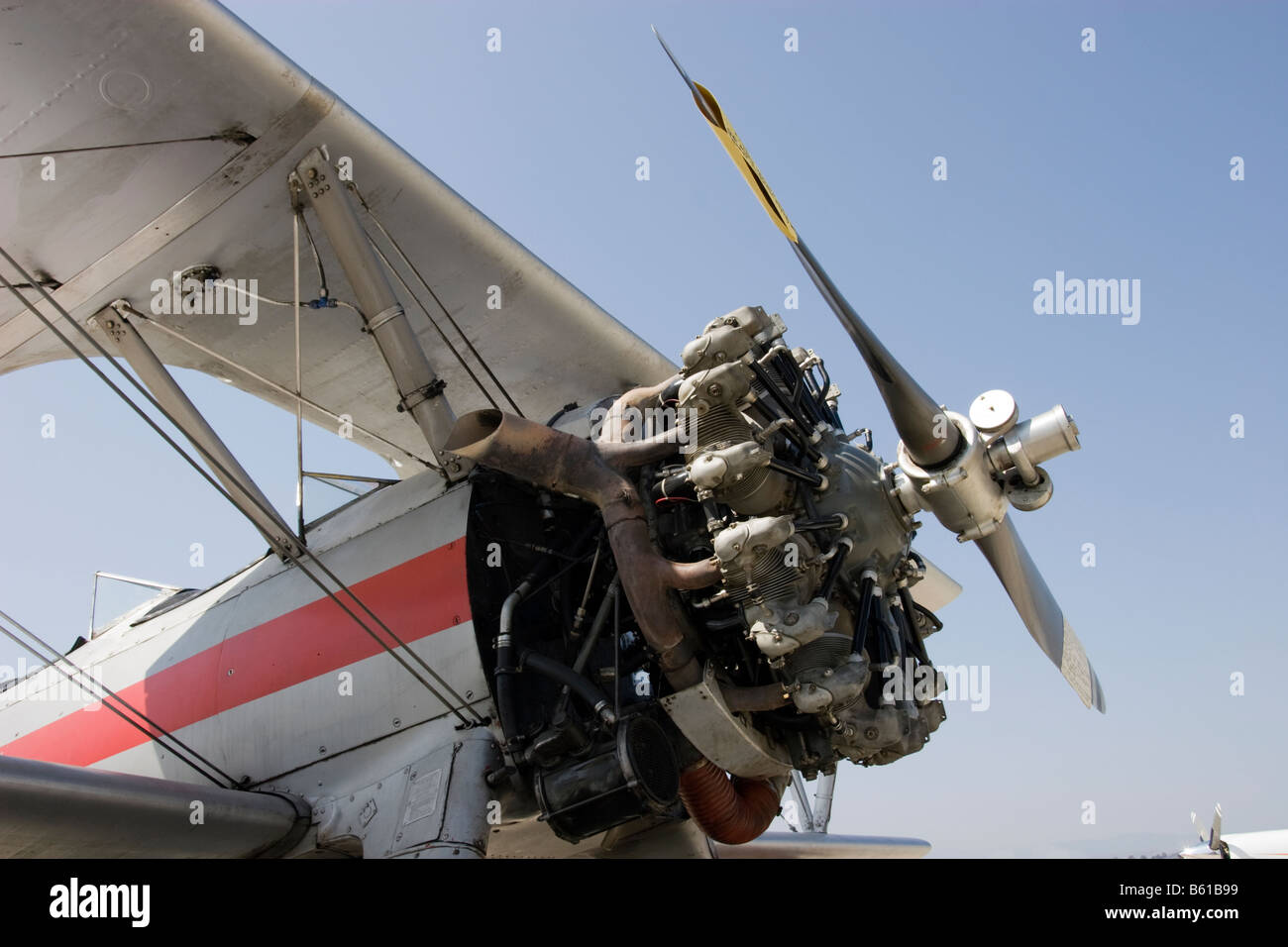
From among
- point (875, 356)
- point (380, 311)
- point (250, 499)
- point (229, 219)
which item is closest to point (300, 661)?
point (250, 499)

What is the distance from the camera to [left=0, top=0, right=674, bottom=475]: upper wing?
712cm

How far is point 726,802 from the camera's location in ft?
20.9

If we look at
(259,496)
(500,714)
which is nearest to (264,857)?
(500,714)

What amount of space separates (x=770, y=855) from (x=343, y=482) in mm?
5386

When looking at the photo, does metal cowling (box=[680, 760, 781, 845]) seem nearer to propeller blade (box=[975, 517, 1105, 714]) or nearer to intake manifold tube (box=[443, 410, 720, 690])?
intake manifold tube (box=[443, 410, 720, 690])

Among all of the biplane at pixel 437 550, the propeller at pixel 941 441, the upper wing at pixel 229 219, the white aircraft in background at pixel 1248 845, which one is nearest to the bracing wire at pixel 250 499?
the biplane at pixel 437 550

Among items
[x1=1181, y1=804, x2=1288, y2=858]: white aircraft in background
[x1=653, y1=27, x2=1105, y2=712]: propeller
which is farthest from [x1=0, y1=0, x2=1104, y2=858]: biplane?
[x1=1181, y1=804, x2=1288, y2=858]: white aircraft in background

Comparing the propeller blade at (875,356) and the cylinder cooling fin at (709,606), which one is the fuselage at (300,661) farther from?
the propeller blade at (875,356)

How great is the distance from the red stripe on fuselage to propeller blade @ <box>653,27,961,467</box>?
258 cm

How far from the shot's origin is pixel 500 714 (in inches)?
247

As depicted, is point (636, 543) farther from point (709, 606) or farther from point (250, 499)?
point (250, 499)

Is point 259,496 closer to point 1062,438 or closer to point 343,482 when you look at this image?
point 343,482

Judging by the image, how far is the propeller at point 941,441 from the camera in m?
5.91

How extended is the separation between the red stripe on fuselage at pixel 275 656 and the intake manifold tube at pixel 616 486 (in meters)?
0.88
